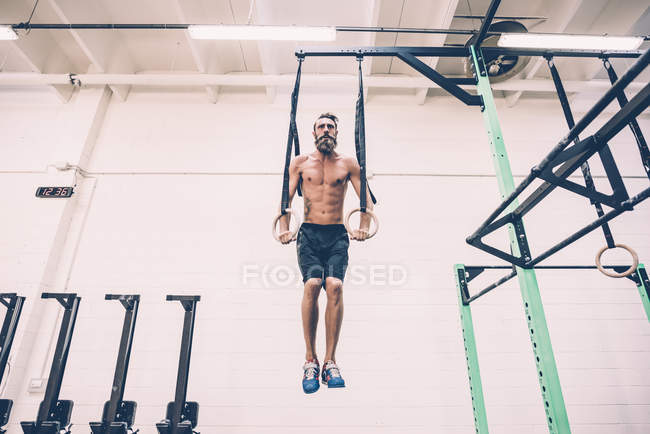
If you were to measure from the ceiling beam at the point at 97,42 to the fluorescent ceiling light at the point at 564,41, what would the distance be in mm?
5206

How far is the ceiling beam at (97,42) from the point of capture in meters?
4.33

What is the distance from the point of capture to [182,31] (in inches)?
192

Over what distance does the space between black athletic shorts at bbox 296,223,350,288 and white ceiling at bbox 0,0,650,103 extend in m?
2.99

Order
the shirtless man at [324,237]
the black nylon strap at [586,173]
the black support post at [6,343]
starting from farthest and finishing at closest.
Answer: the black support post at [6,343]
the shirtless man at [324,237]
the black nylon strap at [586,173]

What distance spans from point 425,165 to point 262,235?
2517mm

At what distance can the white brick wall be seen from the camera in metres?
3.68

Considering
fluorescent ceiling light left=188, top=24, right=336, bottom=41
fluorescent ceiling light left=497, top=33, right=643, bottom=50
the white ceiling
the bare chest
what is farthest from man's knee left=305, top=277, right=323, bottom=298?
the white ceiling

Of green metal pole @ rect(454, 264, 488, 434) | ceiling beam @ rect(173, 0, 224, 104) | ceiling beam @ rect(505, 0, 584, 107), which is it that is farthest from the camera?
ceiling beam @ rect(173, 0, 224, 104)

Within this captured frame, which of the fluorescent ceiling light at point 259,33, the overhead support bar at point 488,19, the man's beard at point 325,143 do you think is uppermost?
the fluorescent ceiling light at point 259,33

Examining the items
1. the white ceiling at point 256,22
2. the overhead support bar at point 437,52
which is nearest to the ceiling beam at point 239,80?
the white ceiling at point 256,22

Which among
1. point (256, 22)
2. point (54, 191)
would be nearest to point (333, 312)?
point (256, 22)

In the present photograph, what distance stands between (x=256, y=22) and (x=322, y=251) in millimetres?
3585

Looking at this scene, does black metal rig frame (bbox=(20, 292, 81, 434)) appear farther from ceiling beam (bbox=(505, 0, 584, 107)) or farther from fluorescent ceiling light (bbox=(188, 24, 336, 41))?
ceiling beam (bbox=(505, 0, 584, 107))

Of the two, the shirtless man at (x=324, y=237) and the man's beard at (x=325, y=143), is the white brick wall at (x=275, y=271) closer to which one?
the shirtless man at (x=324, y=237)
